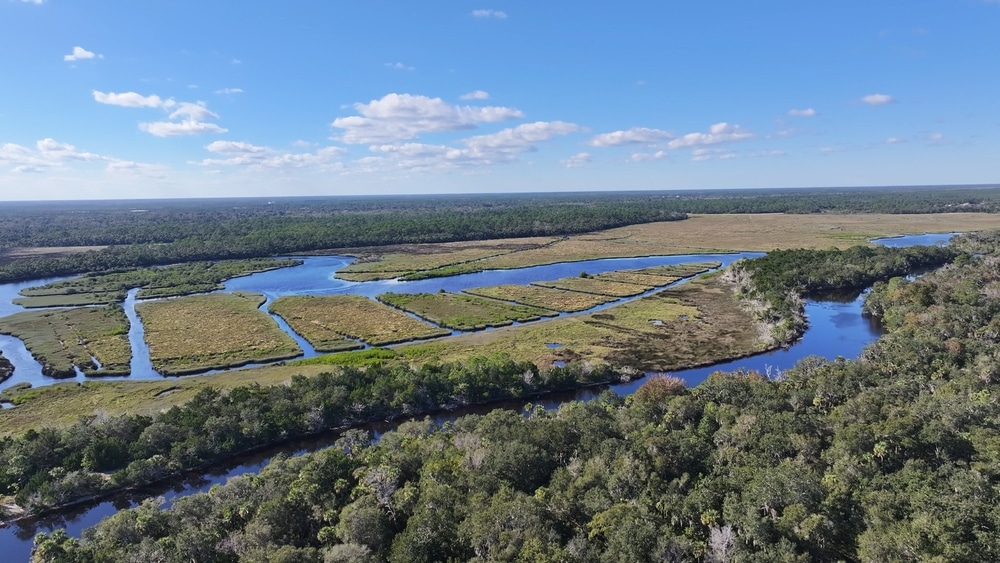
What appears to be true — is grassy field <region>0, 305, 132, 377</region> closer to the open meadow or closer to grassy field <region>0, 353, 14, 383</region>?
grassy field <region>0, 353, 14, 383</region>

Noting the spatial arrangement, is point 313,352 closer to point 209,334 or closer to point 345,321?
point 345,321

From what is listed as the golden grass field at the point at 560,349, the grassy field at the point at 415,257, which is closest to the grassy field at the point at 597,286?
the golden grass field at the point at 560,349

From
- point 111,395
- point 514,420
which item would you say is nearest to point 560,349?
point 514,420

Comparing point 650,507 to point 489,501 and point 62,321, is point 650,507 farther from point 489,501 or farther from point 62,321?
point 62,321

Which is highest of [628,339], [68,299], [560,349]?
[68,299]

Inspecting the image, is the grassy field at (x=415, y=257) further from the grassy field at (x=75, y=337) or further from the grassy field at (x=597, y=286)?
the grassy field at (x=75, y=337)
